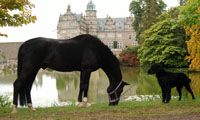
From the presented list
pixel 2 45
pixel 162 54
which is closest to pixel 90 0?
pixel 2 45

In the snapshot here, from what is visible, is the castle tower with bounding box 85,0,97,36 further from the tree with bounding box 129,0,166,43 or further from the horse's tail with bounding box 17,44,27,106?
the horse's tail with bounding box 17,44,27,106

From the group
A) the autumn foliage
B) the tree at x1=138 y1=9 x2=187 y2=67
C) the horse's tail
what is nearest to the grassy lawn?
the horse's tail

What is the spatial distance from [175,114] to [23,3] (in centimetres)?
503

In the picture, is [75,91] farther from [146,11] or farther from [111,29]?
[111,29]

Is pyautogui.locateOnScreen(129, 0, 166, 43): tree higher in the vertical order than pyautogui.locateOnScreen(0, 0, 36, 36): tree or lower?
higher

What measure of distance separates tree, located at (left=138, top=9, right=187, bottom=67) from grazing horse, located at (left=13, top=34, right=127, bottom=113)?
61.6 ft

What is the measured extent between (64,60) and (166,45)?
820 inches

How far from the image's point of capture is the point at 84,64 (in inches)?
202

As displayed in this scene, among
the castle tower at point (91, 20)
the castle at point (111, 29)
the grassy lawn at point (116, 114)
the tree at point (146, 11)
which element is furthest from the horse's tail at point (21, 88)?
the castle tower at point (91, 20)

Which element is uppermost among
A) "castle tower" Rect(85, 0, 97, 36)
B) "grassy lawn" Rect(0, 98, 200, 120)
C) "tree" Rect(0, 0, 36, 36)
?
"castle tower" Rect(85, 0, 97, 36)

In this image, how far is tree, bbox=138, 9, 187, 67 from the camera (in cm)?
2364

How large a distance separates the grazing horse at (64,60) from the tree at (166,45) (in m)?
18.8

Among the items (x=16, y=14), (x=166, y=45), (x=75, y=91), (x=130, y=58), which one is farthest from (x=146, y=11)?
(x=16, y=14)

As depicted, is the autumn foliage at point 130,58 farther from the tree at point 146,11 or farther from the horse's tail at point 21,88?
the horse's tail at point 21,88
